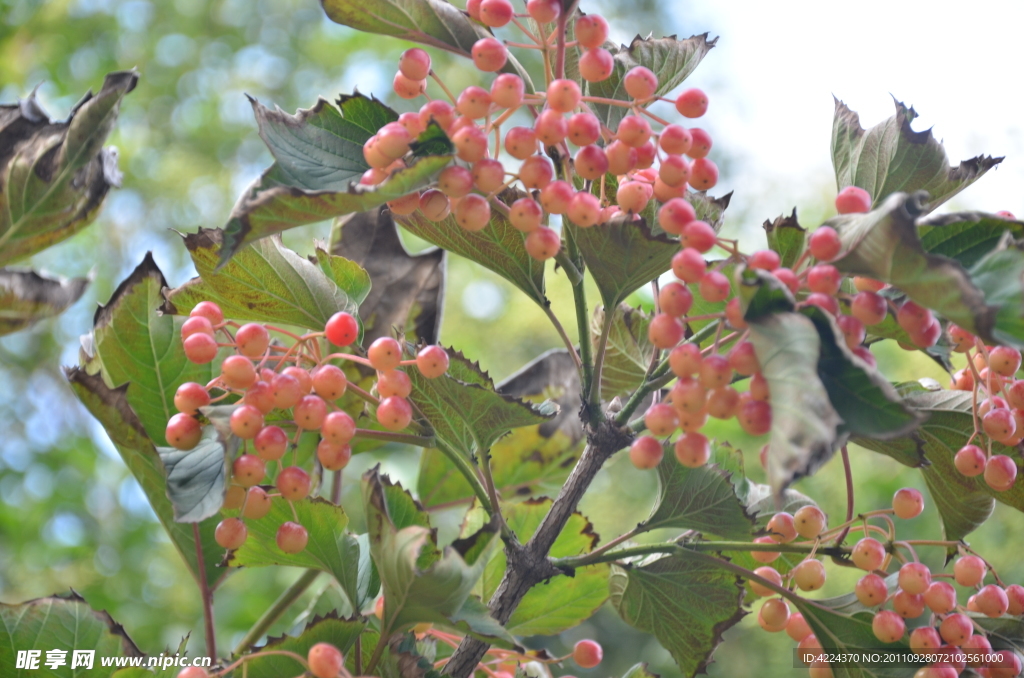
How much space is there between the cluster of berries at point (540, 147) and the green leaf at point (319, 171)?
11mm

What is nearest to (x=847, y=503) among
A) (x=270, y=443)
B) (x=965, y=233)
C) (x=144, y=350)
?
(x=965, y=233)

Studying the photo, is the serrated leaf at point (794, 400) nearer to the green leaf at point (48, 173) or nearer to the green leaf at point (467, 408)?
the green leaf at point (467, 408)

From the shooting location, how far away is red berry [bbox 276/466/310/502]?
12.3 inches

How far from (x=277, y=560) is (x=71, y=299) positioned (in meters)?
0.16

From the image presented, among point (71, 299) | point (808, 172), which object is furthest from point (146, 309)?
point (808, 172)

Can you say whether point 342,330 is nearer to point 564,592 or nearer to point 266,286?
point 266,286

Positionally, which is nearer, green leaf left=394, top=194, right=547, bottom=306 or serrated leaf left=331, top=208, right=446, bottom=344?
green leaf left=394, top=194, right=547, bottom=306

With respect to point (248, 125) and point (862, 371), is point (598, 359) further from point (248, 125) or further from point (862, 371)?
point (248, 125)

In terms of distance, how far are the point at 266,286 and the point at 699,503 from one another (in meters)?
0.20

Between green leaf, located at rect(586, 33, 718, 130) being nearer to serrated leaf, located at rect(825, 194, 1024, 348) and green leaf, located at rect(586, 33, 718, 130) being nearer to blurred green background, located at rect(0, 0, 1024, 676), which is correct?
serrated leaf, located at rect(825, 194, 1024, 348)

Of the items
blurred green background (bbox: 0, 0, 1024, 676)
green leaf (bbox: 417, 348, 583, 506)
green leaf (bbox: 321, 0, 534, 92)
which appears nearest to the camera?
green leaf (bbox: 321, 0, 534, 92)

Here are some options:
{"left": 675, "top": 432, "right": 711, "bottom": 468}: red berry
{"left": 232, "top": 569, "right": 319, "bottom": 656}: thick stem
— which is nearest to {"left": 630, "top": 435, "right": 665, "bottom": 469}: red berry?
{"left": 675, "top": 432, "right": 711, "bottom": 468}: red berry

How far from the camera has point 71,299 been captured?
401 mm

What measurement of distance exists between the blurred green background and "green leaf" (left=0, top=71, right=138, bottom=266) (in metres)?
0.11
